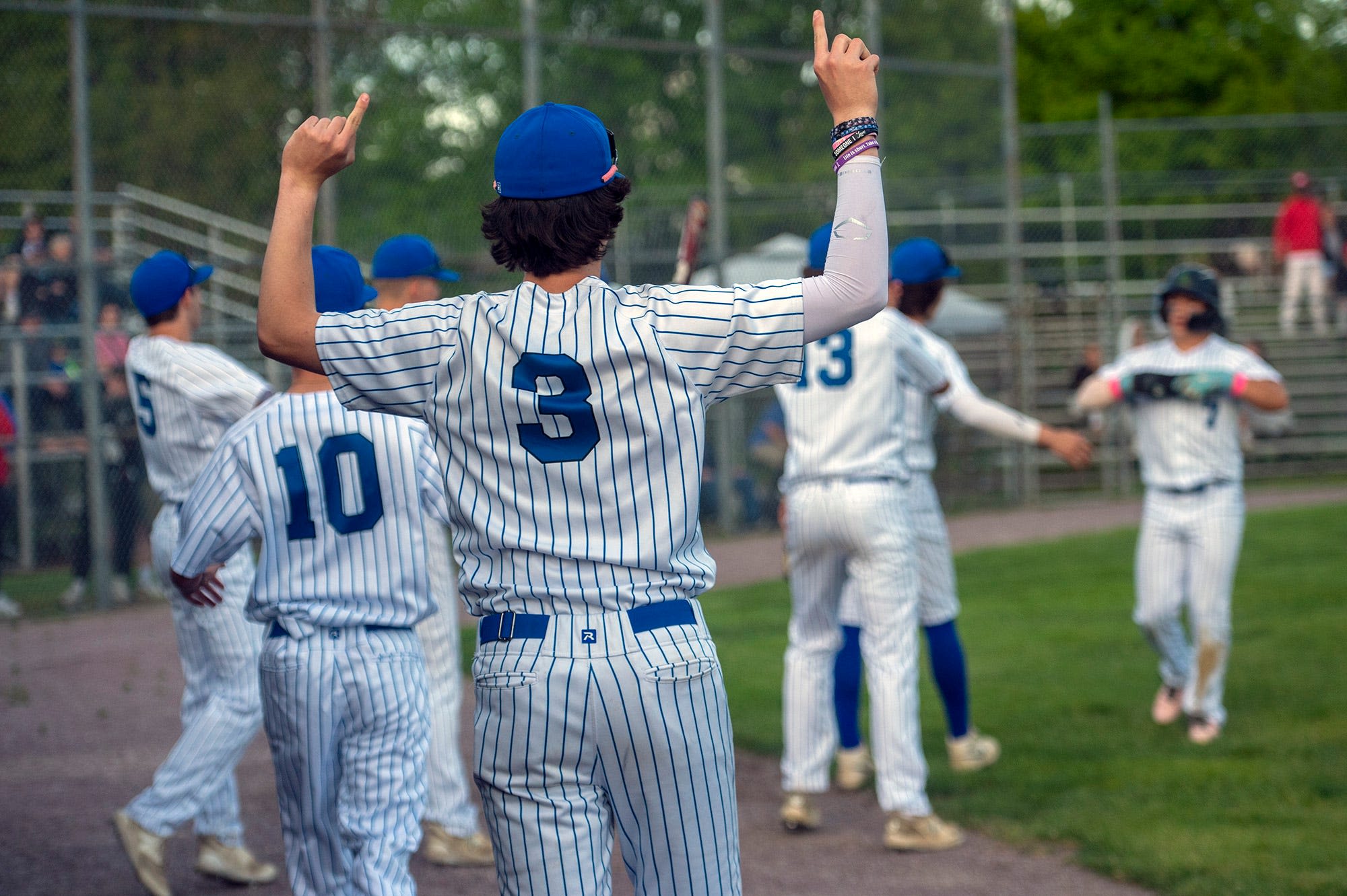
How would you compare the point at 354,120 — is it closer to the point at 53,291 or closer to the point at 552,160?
the point at 552,160

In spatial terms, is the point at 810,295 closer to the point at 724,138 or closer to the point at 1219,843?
the point at 1219,843

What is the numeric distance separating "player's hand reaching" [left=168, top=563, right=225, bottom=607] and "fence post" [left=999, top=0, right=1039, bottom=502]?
13.8m

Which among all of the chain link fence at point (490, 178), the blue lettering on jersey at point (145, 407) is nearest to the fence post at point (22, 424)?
the chain link fence at point (490, 178)

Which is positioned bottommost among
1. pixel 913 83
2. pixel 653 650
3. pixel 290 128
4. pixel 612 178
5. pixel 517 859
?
pixel 517 859

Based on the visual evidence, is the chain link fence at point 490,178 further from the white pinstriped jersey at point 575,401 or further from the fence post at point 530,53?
the white pinstriped jersey at point 575,401

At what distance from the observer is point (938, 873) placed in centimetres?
524

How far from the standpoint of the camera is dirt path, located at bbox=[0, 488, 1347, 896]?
17.1 ft

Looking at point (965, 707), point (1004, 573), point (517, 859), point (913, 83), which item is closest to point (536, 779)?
point (517, 859)

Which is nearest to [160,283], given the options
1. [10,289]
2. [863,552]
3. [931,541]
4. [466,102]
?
[863,552]

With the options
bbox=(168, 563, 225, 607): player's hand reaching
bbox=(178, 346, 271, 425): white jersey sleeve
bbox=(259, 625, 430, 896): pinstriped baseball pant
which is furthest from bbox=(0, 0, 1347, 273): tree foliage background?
bbox=(259, 625, 430, 896): pinstriped baseball pant

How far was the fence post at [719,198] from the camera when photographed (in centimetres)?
1477

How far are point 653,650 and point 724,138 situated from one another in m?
13.0

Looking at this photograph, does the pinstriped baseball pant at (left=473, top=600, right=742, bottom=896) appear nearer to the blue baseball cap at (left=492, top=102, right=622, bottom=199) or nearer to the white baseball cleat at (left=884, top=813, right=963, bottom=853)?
the blue baseball cap at (left=492, top=102, right=622, bottom=199)

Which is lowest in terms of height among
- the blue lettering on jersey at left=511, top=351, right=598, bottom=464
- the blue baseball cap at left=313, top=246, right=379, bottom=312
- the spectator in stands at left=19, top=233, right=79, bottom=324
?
the blue lettering on jersey at left=511, top=351, right=598, bottom=464
